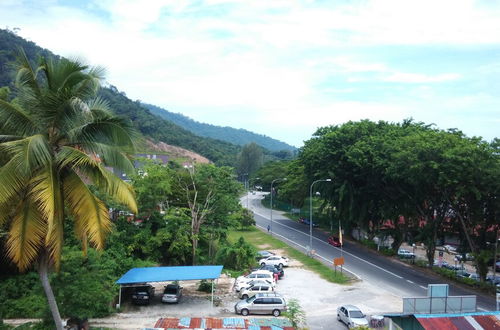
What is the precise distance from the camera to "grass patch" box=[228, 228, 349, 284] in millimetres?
36522

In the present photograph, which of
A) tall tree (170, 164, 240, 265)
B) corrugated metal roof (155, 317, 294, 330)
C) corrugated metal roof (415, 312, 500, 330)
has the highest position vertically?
tall tree (170, 164, 240, 265)

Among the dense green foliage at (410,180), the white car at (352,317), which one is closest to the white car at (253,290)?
the white car at (352,317)

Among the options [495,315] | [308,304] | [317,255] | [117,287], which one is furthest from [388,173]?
[117,287]

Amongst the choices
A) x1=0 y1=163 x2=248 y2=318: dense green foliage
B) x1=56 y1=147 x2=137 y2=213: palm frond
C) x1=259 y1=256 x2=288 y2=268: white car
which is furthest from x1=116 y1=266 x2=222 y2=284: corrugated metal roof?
x1=56 y1=147 x2=137 y2=213: palm frond

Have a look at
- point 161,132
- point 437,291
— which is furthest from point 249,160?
point 437,291

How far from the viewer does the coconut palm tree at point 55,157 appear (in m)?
10.8

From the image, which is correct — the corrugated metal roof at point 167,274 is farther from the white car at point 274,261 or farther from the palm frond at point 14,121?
the palm frond at point 14,121

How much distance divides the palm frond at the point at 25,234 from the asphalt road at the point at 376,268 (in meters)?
26.9

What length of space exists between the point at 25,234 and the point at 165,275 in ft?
53.1

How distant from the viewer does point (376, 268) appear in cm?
4062

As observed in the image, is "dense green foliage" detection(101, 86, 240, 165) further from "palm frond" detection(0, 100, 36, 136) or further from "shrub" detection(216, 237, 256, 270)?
"palm frond" detection(0, 100, 36, 136)

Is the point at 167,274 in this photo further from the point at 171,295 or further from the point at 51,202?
the point at 51,202

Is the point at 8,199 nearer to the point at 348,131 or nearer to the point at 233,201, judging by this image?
the point at 233,201

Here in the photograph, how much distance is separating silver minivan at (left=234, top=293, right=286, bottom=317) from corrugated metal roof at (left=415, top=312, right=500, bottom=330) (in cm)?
855
